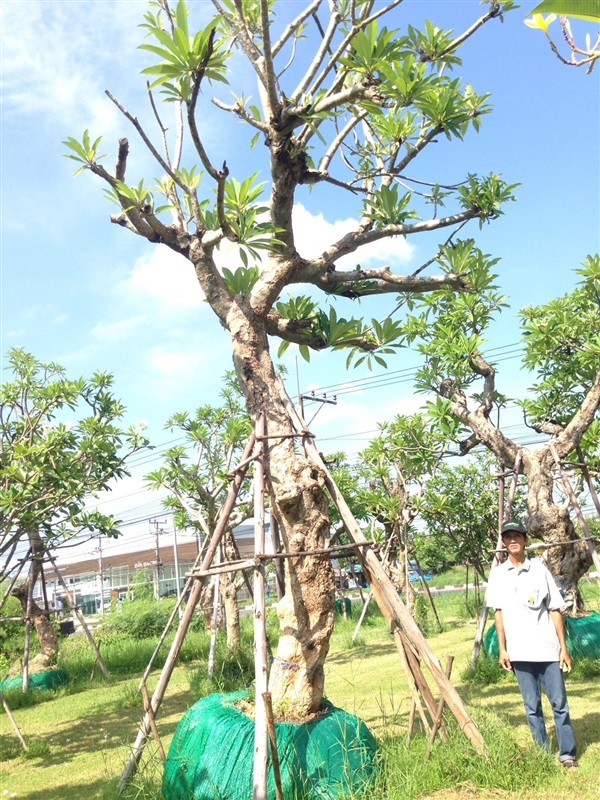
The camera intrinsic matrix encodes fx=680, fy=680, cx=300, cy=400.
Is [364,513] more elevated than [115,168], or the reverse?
[115,168]

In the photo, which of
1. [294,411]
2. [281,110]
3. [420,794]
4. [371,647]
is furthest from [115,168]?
[371,647]

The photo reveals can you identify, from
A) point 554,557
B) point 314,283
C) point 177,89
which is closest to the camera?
point 177,89

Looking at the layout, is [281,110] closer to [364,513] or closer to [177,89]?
[177,89]

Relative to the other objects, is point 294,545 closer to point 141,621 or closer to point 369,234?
point 369,234

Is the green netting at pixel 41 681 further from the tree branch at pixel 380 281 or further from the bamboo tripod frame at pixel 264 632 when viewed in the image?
the tree branch at pixel 380 281

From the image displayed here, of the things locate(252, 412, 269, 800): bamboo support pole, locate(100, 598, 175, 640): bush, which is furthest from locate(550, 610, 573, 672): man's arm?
locate(100, 598, 175, 640): bush

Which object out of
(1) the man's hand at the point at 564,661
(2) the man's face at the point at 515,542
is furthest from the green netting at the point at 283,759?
(2) the man's face at the point at 515,542

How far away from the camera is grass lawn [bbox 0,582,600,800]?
3.69 meters

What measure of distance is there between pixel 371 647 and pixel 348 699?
15.4 ft

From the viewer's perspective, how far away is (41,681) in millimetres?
10836

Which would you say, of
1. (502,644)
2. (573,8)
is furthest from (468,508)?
(573,8)

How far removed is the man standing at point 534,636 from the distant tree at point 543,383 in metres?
3.48

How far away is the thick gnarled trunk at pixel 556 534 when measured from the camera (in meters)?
7.85

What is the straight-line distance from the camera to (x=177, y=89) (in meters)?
3.95
